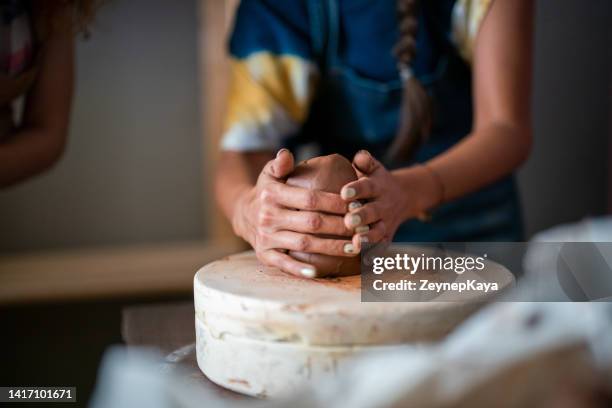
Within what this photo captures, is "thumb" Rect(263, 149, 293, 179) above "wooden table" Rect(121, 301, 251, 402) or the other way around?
above

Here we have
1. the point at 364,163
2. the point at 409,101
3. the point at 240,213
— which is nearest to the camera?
the point at 364,163

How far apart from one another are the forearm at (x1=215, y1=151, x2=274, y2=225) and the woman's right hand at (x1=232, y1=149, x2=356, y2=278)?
0.20 metres

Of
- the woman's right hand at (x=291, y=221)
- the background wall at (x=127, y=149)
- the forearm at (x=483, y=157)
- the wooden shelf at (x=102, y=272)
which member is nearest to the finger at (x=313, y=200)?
the woman's right hand at (x=291, y=221)

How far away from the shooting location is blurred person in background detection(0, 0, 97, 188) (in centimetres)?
81

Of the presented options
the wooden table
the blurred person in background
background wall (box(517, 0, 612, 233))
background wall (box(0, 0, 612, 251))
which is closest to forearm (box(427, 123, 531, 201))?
background wall (box(517, 0, 612, 233))

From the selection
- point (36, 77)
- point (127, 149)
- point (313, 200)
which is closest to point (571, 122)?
point (313, 200)

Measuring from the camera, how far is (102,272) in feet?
6.05

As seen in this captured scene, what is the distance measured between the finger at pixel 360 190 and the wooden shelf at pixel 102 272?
1.20 metres

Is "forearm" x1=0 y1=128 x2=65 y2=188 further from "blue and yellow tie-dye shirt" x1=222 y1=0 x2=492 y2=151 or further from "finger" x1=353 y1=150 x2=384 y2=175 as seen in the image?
"finger" x1=353 y1=150 x2=384 y2=175

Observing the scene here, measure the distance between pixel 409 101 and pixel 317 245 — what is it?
33 cm

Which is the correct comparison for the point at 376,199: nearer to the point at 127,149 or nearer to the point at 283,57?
the point at 283,57

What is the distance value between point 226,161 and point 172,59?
112 centimetres

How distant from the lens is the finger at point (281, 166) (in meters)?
0.56

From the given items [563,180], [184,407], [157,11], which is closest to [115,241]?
[157,11]
